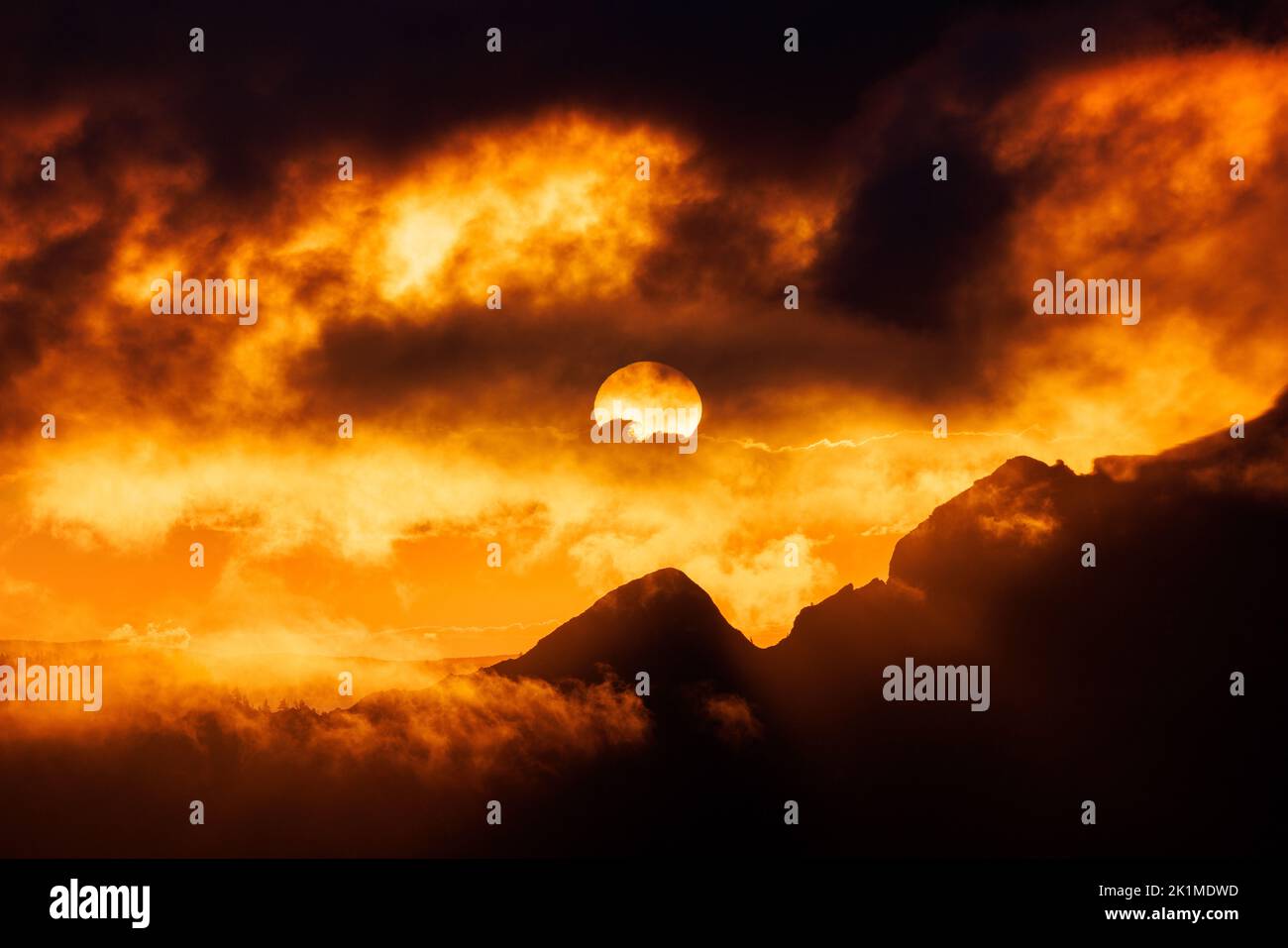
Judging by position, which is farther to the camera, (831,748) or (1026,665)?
(831,748)

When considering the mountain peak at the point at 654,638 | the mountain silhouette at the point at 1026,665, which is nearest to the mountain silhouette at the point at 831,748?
the mountain silhouette at the point at 1026,665

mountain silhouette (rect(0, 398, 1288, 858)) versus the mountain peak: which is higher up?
the mountain peak

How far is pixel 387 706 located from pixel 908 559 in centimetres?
4536

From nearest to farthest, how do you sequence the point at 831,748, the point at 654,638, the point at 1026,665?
the point at 1026,665, the point at 831,748, the point at 654,638

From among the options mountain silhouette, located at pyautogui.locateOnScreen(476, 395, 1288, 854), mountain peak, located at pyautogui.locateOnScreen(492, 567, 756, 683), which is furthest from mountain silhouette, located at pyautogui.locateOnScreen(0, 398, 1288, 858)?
mountain peak, located at pyautogui.locateOnScreen(492, 567, 756, 683)

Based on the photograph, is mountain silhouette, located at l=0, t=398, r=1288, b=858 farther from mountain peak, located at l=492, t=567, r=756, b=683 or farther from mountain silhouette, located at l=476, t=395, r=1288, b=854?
mountain peak, located at l=492, t=567, r=756, b=683

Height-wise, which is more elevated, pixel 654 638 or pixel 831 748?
pixel 654 638

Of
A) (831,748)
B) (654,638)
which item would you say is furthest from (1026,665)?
(654,638)

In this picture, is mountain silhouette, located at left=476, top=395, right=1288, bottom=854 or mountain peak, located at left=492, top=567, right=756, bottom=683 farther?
mountain peak, located at left=492, top=567, right=756, bottom=683

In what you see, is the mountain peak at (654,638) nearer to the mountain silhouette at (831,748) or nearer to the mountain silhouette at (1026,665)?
the mountain silhouette at (1026,665)

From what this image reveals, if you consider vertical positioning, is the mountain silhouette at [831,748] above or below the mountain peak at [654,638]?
below

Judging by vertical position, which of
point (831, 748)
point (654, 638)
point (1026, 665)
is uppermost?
point (654, 638)

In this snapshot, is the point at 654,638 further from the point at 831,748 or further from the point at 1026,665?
the point at 1026,665

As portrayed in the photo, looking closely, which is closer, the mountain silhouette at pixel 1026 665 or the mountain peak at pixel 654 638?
the mountain silhouette at pixel 1026 665
